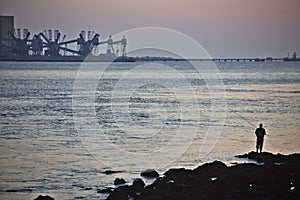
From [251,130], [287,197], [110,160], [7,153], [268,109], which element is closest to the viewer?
[287,197]

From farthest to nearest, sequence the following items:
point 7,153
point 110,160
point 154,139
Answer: point 154,139
point 7,153
point 110,160

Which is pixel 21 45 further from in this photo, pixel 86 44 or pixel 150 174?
pixel 150 174

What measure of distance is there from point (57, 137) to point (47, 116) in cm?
804

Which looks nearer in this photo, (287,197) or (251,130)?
(287,197)

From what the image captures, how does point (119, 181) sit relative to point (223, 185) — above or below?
below

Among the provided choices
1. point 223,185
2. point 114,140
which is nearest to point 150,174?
point 223,185

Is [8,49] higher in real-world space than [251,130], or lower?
higher

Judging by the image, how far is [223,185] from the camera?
37.4 feet

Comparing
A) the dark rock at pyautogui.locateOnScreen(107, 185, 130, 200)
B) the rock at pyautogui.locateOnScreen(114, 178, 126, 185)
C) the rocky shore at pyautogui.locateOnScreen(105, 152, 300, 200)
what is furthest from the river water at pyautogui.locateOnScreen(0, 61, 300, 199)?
the rocky shore at pyautogui.locateOnScreen(105, 152, 300, 200)

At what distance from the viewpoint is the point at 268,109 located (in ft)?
112

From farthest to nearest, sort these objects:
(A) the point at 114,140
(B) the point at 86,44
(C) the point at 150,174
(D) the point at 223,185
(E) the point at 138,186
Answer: (B) the point at 86,44 → (A) the point at 114,140 → (C) the point at 150,174 → (E) the point at 138,186 → (D) the point at 223,185

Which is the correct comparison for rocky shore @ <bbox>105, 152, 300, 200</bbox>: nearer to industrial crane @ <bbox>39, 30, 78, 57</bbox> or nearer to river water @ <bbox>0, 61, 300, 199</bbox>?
river water @ <bbox>0, 61, 300, 199</bbox>

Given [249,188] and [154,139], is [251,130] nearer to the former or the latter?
[154,139]

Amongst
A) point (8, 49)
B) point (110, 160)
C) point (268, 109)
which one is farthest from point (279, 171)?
point (8, 49)
